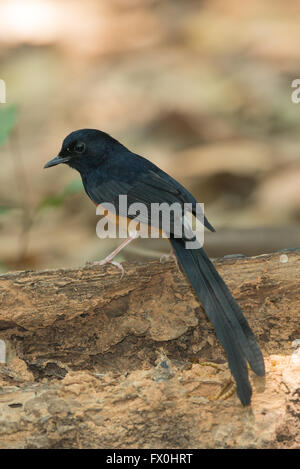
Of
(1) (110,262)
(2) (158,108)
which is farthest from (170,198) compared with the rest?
(2) (158,108)

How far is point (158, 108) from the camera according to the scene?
5020 mm

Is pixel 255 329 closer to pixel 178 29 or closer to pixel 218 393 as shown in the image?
pixel 218 393

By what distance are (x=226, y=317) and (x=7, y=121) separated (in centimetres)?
182

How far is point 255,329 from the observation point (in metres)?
2.43

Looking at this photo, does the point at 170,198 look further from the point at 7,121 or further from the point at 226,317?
the point at 7,121

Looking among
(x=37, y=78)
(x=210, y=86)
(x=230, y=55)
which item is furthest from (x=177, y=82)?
(x=37, y=78)

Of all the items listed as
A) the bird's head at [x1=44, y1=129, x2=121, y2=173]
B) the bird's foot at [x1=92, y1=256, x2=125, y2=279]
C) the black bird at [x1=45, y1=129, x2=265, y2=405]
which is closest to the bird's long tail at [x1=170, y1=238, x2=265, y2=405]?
the black bird at [x1=45, y1=129, x2=265, y2=405]

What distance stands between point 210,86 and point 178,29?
0.84m

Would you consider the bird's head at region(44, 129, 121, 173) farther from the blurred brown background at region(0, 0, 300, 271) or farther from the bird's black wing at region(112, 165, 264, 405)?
the blurred brown background at region(0, 0, 300, 271)

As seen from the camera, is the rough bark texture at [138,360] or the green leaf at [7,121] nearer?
the rough bark texture at [138,360]

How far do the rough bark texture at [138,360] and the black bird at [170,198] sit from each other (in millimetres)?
119

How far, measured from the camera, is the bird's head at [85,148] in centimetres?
261

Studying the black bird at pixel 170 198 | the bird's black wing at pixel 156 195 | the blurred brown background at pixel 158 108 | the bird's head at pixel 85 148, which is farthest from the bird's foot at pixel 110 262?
the blurred brown background at pixel 158 108

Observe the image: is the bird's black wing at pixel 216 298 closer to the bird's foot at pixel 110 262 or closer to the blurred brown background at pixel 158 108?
the bird's foot at pixel 110 262
